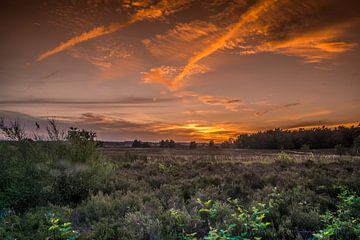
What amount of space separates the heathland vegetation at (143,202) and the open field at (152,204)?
0.07 feet

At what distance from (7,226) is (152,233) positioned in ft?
10.4

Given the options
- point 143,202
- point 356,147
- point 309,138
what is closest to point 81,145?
point 143,202

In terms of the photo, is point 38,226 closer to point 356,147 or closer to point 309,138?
point 356,147

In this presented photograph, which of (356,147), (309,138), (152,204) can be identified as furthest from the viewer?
(309,138)

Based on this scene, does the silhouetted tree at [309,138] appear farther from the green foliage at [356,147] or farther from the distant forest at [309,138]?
the green foliage at [356,147]

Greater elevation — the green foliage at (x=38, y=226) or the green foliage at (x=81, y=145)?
the green foliage at (x=81, y=145)

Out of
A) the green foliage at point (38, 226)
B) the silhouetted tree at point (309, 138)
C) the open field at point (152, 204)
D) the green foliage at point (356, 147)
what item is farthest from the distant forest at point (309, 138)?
the green foliage at point (38, 226)

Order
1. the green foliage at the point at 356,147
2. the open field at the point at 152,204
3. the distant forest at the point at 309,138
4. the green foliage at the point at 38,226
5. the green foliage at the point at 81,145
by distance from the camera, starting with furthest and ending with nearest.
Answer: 1. the distant forest at the point at 309,138
2. the green foliage at the point at 356,147
3. the green foliage at the point at 81,145
4. the open field at the point at 152,204
5. the green foliage at the point at 38,226

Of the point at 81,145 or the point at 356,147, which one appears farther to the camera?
the point at 356,147

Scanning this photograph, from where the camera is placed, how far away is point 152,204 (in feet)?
25.9

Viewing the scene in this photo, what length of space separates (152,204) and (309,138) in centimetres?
7297

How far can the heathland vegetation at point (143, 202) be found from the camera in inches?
238

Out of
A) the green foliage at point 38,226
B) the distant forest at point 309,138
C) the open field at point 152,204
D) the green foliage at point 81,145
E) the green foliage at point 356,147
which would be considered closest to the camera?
the green foliage at point 38,226

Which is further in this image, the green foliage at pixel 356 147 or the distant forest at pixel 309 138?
the distant forest at pixel 309 138
